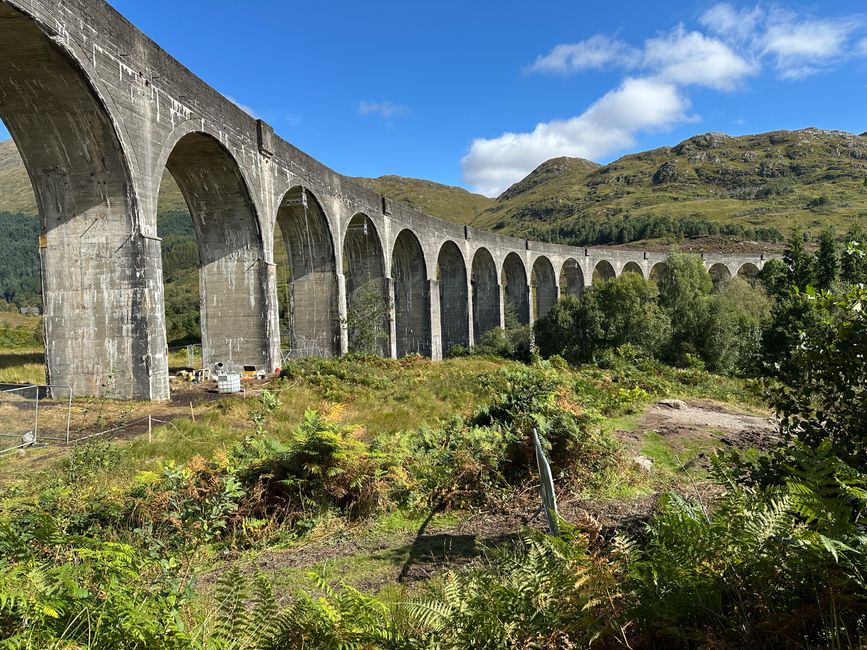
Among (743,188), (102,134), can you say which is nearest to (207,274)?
(102,134)

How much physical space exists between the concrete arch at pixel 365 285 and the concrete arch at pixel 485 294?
44.0 feet

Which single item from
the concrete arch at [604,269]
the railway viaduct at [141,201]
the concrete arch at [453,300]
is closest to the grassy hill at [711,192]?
the concrete arch at [604,269]

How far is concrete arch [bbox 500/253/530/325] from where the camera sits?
41.7 m

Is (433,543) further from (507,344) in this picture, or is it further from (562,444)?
(507,344)

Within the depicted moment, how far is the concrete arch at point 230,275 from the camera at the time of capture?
16844 mm

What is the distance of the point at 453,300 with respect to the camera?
35.6 metres

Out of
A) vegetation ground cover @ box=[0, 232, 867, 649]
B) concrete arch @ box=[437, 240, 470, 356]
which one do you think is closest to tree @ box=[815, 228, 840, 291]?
concrete arch @ box=[437, 240, 470, 356]

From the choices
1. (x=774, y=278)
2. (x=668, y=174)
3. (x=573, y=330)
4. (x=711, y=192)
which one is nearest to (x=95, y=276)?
(x=573, y=330)

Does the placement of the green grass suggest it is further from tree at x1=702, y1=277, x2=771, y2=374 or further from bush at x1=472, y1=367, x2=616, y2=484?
tree at x1=702, y1=277, x2=771, y2=374

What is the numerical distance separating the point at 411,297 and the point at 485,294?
1031 cm

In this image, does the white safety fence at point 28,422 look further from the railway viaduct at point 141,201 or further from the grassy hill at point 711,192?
the grassy hill at point 711,192

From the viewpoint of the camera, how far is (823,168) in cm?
13300

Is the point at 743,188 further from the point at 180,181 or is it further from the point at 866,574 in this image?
the point at 866,574

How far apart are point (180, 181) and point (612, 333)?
2341 cm
